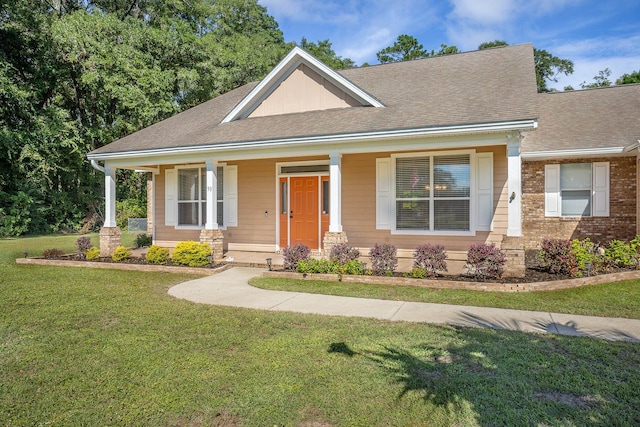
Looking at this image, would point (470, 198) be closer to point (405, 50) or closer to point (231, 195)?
point (231, 195)

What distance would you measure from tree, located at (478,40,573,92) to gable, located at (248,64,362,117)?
84.7 ft

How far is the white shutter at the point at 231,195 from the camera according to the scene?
12.2 meters

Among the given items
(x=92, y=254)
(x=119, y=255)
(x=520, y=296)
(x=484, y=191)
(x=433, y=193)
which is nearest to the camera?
(x=520, y=296)

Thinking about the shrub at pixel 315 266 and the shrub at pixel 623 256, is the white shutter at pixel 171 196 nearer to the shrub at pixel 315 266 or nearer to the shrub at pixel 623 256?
the shrub at pixel 315 266

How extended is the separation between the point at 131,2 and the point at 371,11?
15112 mm

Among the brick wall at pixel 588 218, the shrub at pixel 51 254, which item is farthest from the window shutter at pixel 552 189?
the shrub at pixel 51 254

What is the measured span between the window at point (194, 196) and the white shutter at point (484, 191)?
283 inches

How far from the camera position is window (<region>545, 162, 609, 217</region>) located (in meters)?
11.1

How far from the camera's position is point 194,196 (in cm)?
1270

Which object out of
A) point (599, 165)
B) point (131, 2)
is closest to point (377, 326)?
point (599, 165)

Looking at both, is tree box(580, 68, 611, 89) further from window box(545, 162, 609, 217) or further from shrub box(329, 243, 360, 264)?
shrub box(329, 243, 360, 264)

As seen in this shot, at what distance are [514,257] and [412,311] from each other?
311 centimetres

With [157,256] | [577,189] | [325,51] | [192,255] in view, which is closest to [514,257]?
[577,189]

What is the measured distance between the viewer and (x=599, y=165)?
1111 centimetres
